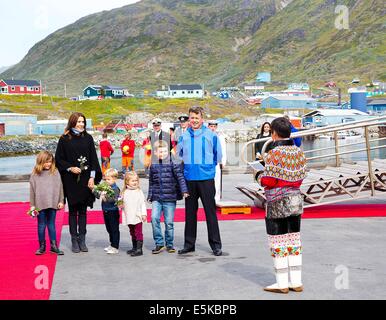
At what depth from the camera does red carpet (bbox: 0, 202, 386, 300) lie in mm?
6973

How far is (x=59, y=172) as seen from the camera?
9547 millimetres

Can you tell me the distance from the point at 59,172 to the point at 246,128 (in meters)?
132

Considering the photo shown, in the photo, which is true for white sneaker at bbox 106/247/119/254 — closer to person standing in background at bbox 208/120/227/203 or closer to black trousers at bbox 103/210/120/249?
black trousers at bbox 103/210/120/249

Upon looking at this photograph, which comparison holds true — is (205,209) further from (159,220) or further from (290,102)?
(290,102)

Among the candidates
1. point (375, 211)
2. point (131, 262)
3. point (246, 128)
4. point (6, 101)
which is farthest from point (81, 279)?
point (6, 101)

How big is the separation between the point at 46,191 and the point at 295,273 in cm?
442

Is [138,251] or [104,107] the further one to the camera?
[104,107]

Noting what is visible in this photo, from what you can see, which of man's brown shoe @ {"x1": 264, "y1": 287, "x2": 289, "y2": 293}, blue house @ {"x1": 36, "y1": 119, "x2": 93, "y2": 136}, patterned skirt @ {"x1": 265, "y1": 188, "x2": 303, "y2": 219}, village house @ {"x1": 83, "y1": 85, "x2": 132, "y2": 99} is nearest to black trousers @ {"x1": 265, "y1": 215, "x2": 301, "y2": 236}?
patterned skirt @ {"x1": 265, "y1": 188, "x2": 303, "y2": 219}

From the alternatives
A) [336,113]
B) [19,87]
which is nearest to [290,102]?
[336,113]

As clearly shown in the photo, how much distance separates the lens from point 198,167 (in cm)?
907

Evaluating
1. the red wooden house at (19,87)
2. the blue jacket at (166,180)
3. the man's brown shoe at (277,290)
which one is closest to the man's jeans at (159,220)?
the blue jacket at (166,180)

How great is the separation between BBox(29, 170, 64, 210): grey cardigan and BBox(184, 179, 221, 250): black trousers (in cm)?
206

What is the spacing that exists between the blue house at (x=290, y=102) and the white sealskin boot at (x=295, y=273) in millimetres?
181311

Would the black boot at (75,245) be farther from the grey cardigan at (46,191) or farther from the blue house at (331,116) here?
the blue house at (331,116)
